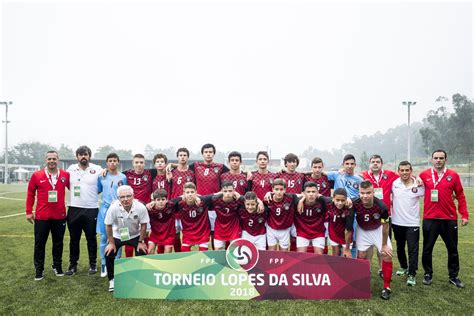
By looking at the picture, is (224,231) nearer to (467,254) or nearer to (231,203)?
(231,203)

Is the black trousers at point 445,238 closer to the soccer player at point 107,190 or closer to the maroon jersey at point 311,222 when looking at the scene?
the maroon jersey at point 311,222

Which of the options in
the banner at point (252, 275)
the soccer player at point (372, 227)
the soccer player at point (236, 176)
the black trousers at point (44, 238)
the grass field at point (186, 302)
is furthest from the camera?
the soccer player at point (236, 176)

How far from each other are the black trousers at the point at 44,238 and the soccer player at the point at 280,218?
3.32 m

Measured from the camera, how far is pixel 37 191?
525 centimetres

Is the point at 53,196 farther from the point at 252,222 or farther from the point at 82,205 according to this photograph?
the point at 252,222

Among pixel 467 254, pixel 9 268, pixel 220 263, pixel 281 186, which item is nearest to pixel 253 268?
pixel 220 263

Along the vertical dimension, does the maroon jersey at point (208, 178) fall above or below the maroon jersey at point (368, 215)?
above

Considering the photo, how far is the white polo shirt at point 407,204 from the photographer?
5.10m

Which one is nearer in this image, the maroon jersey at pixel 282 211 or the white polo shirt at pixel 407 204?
the maroon jersey at pixel 282 211

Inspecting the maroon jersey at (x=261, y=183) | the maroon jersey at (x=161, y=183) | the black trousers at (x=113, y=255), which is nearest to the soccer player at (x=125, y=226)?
the black trousers at (x=113, y=255)

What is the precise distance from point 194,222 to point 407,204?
3.32 meters

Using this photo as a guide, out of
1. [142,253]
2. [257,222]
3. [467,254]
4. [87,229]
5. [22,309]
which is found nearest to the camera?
[22,309]

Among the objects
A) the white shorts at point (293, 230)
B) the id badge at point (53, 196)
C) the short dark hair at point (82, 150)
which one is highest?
the short dark hair at point (82, 150)

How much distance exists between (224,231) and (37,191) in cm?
304
